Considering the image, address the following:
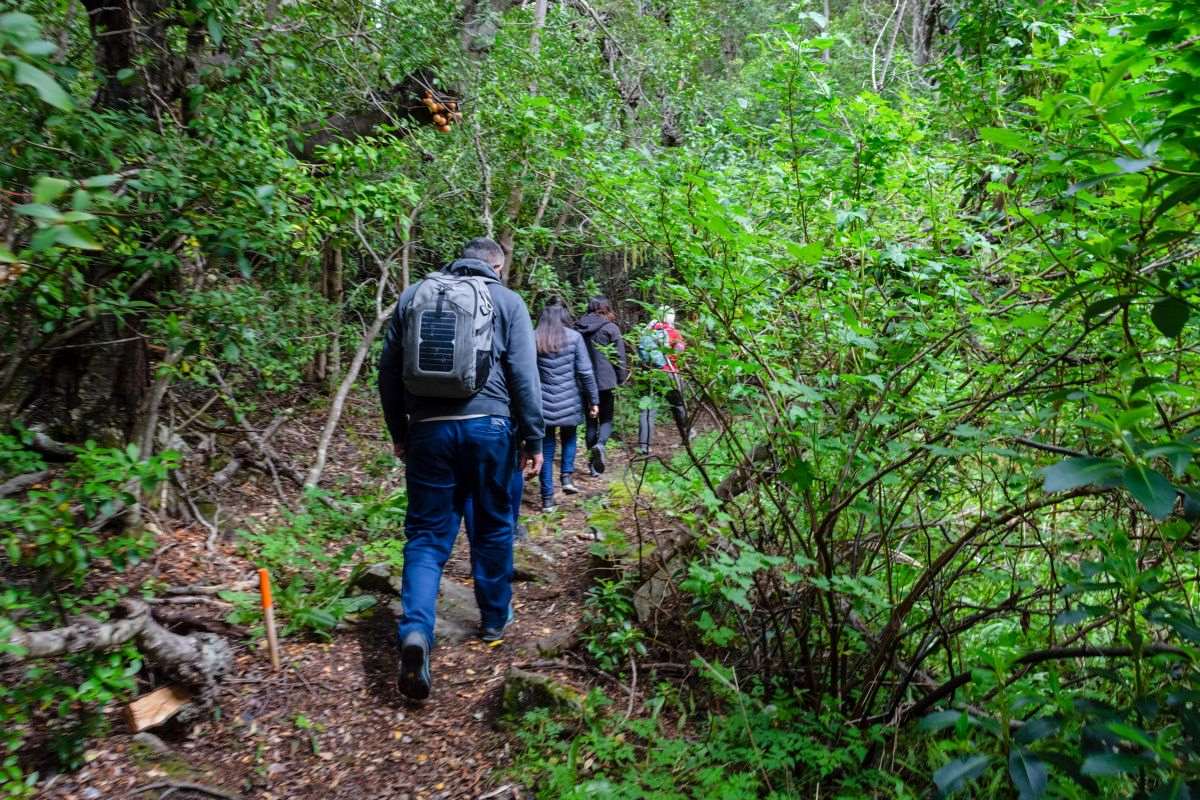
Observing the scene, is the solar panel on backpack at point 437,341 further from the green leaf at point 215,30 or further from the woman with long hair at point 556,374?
the woman with long hair at point 556,374

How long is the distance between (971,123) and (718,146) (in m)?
→ 1.41

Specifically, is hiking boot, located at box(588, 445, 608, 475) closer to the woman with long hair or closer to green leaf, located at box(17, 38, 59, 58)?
the woman with long hair

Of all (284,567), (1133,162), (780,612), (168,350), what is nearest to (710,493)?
(780,612)

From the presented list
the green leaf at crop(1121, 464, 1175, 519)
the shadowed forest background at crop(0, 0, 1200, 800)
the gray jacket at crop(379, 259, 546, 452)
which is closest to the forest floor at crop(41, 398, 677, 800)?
the shadowed forest background at crop(0, 0, 1200, 800)

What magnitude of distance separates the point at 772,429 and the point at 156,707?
293 cm

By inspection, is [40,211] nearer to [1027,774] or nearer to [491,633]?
[1027,774]

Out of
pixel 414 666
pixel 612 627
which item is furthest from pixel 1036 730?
pixel 414 666

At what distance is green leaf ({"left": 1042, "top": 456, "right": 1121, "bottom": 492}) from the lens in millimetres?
1353

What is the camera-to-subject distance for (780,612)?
10.2 ft

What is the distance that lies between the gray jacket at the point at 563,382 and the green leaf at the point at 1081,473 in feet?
17.4

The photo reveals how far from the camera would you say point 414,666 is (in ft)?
11.2

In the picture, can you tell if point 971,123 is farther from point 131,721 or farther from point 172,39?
point 172,39

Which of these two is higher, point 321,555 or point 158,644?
point 158,644

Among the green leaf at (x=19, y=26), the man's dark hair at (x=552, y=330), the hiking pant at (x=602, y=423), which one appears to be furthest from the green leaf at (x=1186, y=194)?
the hiking pant at (x=602, y=423)
